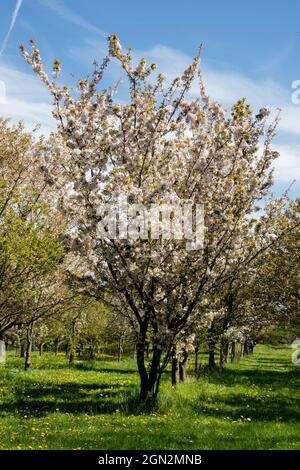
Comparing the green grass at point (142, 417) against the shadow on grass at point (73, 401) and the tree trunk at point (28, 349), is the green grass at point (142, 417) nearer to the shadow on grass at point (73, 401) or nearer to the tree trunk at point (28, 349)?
the shadow on grass at point (73, 401)

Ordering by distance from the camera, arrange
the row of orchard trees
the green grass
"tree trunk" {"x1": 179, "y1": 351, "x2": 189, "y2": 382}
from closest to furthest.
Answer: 1. the green grass
2. the row of orchard trees
3. "tree trunk" {"x1": 179, "y1": 351, "x2": 189, "y2": 382}

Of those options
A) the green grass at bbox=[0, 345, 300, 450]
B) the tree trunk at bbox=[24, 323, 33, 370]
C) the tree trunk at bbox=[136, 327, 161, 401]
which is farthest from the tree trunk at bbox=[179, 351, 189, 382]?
the tree trunk at bbox=[24, 323, 33, 370]

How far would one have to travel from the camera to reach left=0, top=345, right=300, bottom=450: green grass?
34.4 ft

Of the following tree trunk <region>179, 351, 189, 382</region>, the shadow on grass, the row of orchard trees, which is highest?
the row of orchard trees

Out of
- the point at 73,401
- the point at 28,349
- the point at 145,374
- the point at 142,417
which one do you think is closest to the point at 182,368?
the point at 73,401

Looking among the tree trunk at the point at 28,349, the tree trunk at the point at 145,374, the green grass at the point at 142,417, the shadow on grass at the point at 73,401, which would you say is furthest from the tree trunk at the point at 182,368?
the tree trunk at the point at 28,349

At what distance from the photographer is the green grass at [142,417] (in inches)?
413

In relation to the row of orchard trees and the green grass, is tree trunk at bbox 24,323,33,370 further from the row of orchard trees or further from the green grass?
the row of orchard trees

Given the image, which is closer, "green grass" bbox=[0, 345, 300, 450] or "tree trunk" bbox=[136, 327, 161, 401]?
"green grass" bbox=[0, 345, 300, 450]

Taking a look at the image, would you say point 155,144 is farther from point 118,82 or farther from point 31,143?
point 31,143

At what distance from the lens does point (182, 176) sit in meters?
14.2

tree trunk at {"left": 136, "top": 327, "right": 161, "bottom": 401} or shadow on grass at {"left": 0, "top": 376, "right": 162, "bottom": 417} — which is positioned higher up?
tree trunk at {"left": 136, "top": 327, "right": 161, "bottom": 401}
